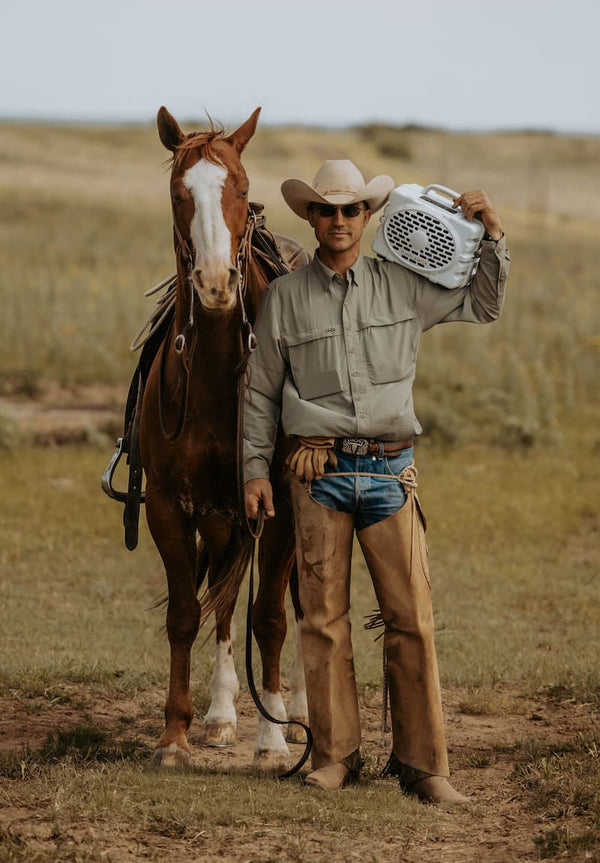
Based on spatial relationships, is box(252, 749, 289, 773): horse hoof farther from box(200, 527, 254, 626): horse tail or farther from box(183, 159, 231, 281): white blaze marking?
box(183, 159, 231, 281): white blaze marking

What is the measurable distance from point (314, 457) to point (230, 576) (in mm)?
1073

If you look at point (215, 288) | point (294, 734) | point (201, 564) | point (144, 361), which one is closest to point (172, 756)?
point (294, 734)

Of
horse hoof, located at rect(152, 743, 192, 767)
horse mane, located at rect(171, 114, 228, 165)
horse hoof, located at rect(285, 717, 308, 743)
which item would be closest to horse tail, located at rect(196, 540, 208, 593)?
horse hoof, located at rect(285, 717, 308, 743)

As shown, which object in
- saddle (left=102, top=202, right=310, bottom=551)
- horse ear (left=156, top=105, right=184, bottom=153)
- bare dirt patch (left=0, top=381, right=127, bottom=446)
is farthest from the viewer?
bare dirt patch (left=0, top=381, right=127, bottom=446)

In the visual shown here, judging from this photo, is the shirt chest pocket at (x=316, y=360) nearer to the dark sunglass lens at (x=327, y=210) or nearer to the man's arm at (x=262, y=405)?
the man's arm at (x=262, y=405)

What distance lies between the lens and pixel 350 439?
178 inches

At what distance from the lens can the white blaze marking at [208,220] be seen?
4176mm

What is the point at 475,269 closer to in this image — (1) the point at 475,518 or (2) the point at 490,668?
(2) the point at 490,668

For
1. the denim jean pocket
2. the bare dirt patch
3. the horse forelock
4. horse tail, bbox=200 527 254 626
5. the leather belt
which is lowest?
the bare dirt patch

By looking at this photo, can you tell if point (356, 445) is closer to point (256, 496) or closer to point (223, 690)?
point (256, 496)

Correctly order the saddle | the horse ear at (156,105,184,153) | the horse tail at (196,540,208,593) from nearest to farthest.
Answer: the horse ear at (156,105,184,153), the saddle, the horse tail at (196,540,208,593)

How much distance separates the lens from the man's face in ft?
14.8

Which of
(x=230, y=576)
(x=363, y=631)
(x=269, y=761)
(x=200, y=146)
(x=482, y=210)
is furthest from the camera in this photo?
(x=363, y=631)

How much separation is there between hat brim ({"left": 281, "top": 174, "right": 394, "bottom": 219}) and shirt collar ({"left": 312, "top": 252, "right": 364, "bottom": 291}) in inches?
8.4
